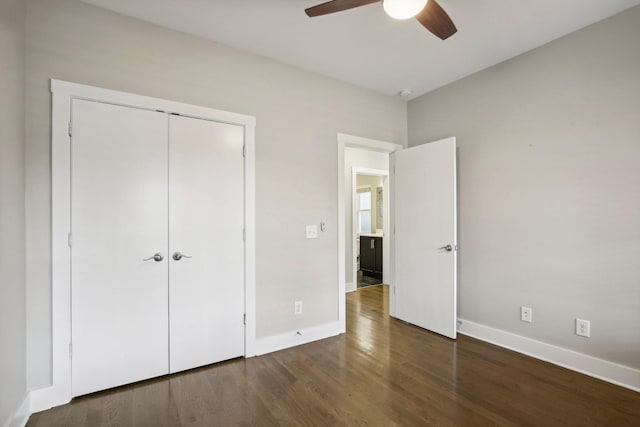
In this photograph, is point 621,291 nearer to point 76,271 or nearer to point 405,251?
point 405,251

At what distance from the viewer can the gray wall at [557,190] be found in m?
2.21

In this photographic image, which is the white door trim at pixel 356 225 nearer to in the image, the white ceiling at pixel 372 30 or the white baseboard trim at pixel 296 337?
the white baseboard trim at pixel 296 337

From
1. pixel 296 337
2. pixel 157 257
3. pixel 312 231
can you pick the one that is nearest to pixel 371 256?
pixel 312 231

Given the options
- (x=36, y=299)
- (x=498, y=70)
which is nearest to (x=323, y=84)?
(x=498, y=70)

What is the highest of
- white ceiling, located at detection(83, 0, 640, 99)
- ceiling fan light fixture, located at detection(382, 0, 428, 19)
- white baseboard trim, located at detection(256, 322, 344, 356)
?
white ceiling, located at detection(83, 0, 640, 99)

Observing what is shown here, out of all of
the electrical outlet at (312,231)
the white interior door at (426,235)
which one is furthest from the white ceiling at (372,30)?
the electrical outlet at (312,231)

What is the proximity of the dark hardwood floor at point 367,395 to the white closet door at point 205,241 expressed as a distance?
0.72 ft

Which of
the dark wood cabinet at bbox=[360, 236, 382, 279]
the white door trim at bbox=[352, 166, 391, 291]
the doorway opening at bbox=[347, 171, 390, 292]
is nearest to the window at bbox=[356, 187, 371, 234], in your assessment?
the doorway opening at bbox=[347, 171, 390, 292]

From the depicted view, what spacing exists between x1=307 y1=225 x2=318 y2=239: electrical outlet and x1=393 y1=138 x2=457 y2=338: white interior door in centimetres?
117

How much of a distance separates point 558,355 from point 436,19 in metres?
2.82

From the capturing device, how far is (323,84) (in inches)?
125

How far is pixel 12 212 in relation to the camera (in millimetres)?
1702

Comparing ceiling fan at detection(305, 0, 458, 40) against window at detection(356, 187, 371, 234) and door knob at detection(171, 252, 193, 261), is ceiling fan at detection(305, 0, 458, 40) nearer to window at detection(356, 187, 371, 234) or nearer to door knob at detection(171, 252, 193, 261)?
door knob at detection(171, 252, 193, 261)

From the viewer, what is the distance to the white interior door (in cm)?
309
